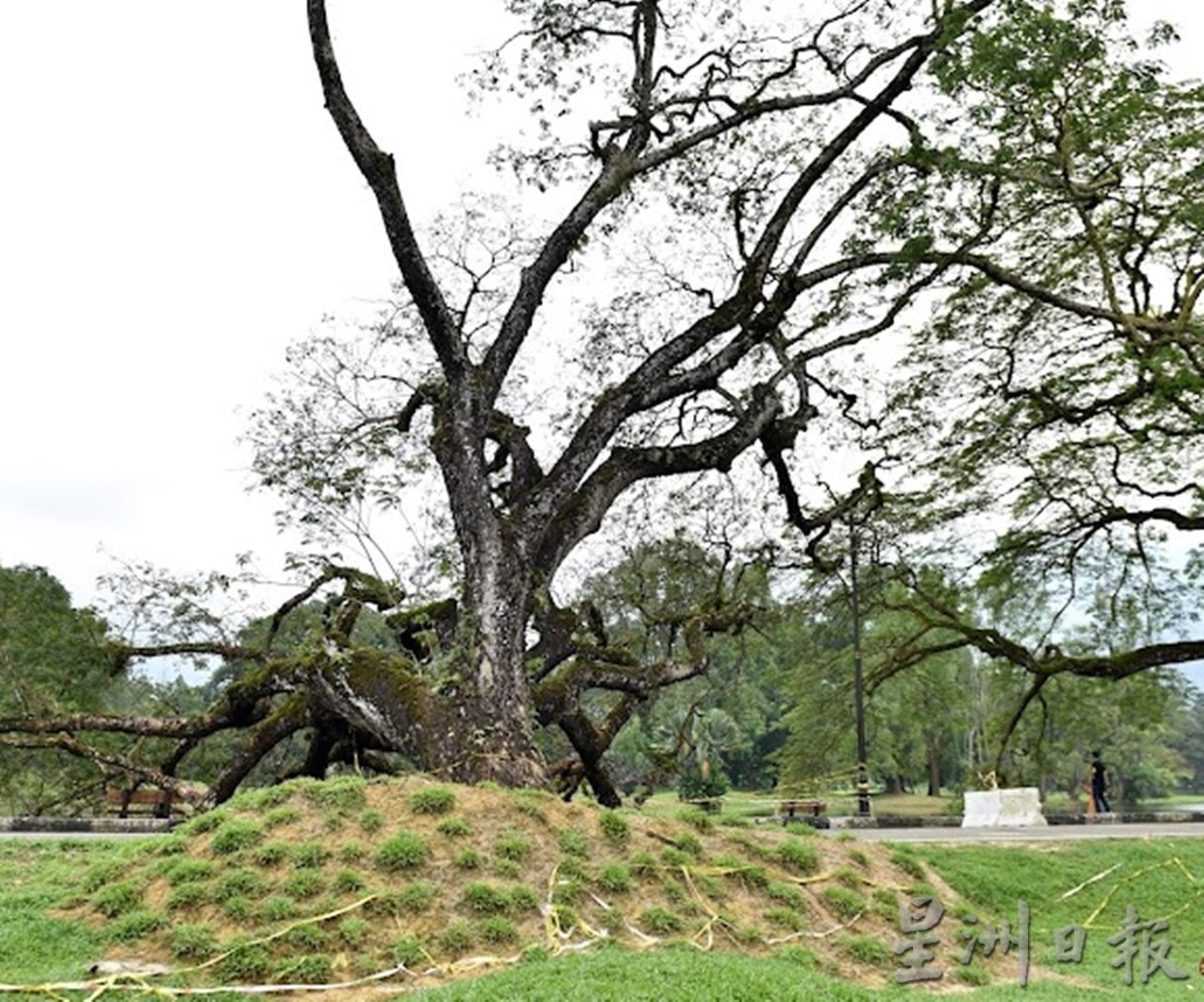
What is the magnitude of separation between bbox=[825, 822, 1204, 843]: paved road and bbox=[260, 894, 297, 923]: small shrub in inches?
285

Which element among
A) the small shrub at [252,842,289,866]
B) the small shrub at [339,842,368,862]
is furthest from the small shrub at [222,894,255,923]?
the small shrub at [339,842,368,862]

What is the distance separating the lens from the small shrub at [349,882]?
6.65 metres

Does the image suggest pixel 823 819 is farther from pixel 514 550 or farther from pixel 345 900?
pixel 345 900

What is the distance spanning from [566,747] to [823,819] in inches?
320

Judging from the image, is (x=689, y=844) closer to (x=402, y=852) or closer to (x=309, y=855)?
(x=402, y=852)

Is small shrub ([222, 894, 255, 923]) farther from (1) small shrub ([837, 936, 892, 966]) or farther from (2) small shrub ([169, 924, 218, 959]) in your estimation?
(1) small shrub ([837, 936, 892, 966])

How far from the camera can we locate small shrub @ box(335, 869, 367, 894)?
665 centimetres

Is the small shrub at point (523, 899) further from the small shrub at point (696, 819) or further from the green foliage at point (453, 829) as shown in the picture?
the small shrub at point (696, 819)

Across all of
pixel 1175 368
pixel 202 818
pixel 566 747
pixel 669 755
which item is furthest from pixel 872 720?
pixel 202 818

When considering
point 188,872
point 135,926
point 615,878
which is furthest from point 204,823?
point 615,878

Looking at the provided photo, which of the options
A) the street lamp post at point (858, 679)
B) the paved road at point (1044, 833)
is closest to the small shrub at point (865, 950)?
the paved road at point (1044, 833)

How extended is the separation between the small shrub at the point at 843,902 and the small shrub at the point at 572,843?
1.92 m

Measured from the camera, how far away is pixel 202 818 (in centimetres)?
766

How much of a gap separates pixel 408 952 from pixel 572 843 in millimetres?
1761
